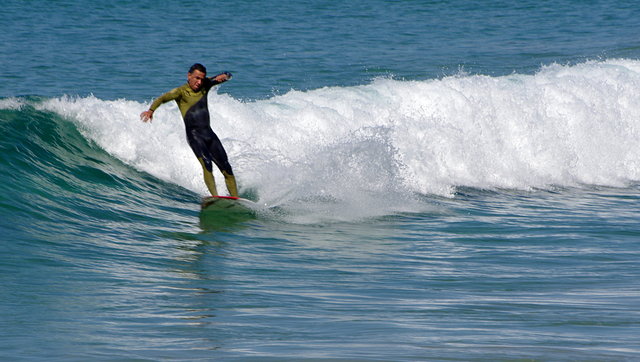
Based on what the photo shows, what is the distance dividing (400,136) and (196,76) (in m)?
5.06

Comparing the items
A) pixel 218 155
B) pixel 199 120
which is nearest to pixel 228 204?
pixel 218 155

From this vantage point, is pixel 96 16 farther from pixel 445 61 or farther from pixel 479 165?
pixel 479 165

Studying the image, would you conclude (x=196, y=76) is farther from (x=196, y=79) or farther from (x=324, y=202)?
(x=324, y=202)

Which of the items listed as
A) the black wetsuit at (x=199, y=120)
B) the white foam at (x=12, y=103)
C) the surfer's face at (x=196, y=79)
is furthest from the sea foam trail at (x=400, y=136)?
the surfer's face at (x=196, y=79)

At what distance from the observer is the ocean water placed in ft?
19.2

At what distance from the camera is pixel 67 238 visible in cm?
884

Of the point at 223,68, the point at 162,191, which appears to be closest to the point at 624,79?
the point at 223,68

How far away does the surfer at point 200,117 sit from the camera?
10.4m

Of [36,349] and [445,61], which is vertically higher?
[445,61]

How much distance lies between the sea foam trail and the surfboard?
1.89 ft

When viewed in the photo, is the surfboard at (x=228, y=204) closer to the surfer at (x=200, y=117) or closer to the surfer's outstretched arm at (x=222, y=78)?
the surfer at (x=200, y=117)

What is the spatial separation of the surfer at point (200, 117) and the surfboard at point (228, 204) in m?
0.11

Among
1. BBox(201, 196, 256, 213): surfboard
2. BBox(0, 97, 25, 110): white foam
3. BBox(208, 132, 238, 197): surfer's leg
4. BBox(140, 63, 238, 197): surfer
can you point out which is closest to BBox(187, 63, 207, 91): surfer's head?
BBox(140, 63, 238, 197): surfer

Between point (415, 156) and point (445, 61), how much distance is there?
28.1ft
